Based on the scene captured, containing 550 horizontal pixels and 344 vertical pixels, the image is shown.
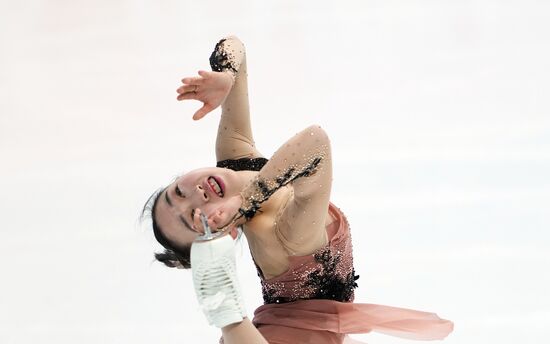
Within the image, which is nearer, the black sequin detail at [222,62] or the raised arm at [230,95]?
the raised arm at [230,95]

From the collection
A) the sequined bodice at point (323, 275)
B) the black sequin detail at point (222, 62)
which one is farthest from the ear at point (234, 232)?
the black sequin detail at point (222, 62)

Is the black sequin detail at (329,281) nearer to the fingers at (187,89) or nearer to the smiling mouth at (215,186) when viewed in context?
the smiling mouth at (215,186)

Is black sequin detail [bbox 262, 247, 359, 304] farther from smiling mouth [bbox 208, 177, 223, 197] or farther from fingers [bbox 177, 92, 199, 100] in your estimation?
fingers [bbox 177, 92, 199, 100]

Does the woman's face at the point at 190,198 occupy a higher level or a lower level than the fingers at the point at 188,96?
lower

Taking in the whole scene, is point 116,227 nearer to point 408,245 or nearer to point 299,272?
point 408,245

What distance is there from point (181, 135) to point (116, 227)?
0.62 metres

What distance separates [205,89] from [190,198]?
294mm

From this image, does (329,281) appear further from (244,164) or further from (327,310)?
(244,164)

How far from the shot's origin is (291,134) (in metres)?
4.04

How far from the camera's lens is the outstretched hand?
88.7 inches

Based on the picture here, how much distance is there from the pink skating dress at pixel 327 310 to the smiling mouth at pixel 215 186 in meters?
0.27

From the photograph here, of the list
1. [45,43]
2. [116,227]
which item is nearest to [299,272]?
[116,227]

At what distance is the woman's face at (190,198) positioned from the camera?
2.35 metres

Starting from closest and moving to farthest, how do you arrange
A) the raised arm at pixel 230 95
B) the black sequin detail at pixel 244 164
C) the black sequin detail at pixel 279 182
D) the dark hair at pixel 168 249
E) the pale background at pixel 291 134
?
the black sequin detail at pixel 279 182, the raised arm at pixel 230 95, the dark hair at pixel 168 249, the black sequin detail at pixel 244 164, the pale background at pixel 291 134
